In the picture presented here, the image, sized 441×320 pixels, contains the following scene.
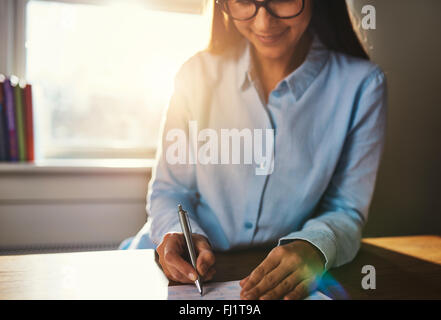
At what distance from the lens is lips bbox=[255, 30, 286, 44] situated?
21.3 inches

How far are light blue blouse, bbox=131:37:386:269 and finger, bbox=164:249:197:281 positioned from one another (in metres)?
0.10

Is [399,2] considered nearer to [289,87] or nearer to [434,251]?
[289,87]

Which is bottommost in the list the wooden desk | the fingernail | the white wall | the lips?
the white wall

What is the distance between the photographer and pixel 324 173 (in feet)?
1.81

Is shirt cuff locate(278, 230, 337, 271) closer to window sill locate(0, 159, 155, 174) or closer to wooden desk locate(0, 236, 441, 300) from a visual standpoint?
wooden desk locate(0, 236, 441, 300)

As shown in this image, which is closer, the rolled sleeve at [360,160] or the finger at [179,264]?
the finger at [179,264]

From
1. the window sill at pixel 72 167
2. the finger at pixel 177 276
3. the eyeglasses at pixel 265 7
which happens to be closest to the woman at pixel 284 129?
the eyeglasses at pixel 265 7

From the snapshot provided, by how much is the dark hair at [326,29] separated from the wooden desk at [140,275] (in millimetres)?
353

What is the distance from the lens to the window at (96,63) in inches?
40.4

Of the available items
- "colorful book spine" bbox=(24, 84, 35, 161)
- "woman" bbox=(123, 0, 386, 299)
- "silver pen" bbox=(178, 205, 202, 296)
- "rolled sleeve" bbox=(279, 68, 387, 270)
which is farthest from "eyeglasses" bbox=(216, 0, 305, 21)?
"colorful book spine" bbox=(24, 84, 35, 161)

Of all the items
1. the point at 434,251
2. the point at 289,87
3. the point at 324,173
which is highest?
the point at 289,87

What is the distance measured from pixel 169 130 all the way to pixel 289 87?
0.21 meters

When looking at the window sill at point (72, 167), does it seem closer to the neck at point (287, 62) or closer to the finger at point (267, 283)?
the neck at point (287, 62)
